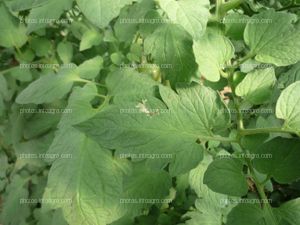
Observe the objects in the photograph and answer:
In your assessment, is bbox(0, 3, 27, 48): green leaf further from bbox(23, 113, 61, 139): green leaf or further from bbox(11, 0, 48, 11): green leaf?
bbox(11, 0, 48, 11): green leaf

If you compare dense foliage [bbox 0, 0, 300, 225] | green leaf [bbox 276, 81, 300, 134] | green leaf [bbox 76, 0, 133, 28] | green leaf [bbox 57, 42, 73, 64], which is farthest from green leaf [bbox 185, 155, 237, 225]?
green leaf [bbox 57, 42, 73, 64]

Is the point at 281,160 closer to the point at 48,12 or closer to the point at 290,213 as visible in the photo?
the point at 290,213

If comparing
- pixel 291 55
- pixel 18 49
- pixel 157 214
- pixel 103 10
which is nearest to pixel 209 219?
pixel 157 214

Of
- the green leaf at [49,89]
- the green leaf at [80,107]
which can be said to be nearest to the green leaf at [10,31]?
the green leaf at [49,89]

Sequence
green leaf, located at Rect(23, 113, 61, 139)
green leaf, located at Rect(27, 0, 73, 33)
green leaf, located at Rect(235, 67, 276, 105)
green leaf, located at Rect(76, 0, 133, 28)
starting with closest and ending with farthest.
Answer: green leaf, located at Rect(76, 0, 133, 28), green leaf, located at Rect(235, 67, 276, 105), green leaf, located at Rect(27, 0, 73, 33), green leaf, located at Rect(23, 113, 61, 139)

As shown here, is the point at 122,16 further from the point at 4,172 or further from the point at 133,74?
the point at 4,172

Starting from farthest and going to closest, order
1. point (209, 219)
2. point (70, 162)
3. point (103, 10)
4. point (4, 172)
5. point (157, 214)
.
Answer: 1. point (4, 172)
2. point (157, 214)
3. point (209, 219)
4. point (70, 162)
5. point (103, 10)

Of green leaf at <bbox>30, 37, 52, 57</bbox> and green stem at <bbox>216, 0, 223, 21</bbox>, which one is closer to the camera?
green stem at <bbox>216, 0, 223, 21</bbox>
